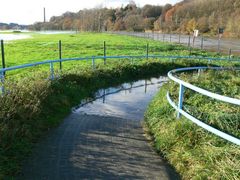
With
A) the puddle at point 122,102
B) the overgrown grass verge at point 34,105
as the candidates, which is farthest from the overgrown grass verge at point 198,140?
the overgrown grass verge at point 34,105

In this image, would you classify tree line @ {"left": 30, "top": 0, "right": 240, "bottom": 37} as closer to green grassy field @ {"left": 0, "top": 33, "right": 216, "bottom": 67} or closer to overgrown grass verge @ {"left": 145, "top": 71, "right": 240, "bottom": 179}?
green grassy field @ {"left": 0, "top": 33, "right": 216, "bottom": 67}

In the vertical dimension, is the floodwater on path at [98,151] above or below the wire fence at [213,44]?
below

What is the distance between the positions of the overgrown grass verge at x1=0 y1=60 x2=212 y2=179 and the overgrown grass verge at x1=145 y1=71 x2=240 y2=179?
2.37 meters

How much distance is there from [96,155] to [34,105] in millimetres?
2125

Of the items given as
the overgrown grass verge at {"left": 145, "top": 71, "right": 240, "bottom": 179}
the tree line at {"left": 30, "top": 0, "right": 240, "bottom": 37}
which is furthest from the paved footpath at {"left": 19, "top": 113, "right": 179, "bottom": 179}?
the tree line at {"left": 30, "top": 0, "right": 240, "bottom": 37}

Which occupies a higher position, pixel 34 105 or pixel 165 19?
pixel 165 19

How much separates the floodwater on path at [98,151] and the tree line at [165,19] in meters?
64.6

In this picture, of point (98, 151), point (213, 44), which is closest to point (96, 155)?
point (98, 151)

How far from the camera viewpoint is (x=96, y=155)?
6.02m

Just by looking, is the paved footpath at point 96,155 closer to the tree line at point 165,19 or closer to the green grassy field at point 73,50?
the green grassy field at point 73,50

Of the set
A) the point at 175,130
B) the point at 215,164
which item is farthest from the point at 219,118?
the point at 215,164

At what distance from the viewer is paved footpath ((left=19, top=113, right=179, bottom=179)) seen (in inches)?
208

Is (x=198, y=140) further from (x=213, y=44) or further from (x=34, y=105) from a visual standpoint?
(x=213, y=44)

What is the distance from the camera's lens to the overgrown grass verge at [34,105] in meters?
5.78
